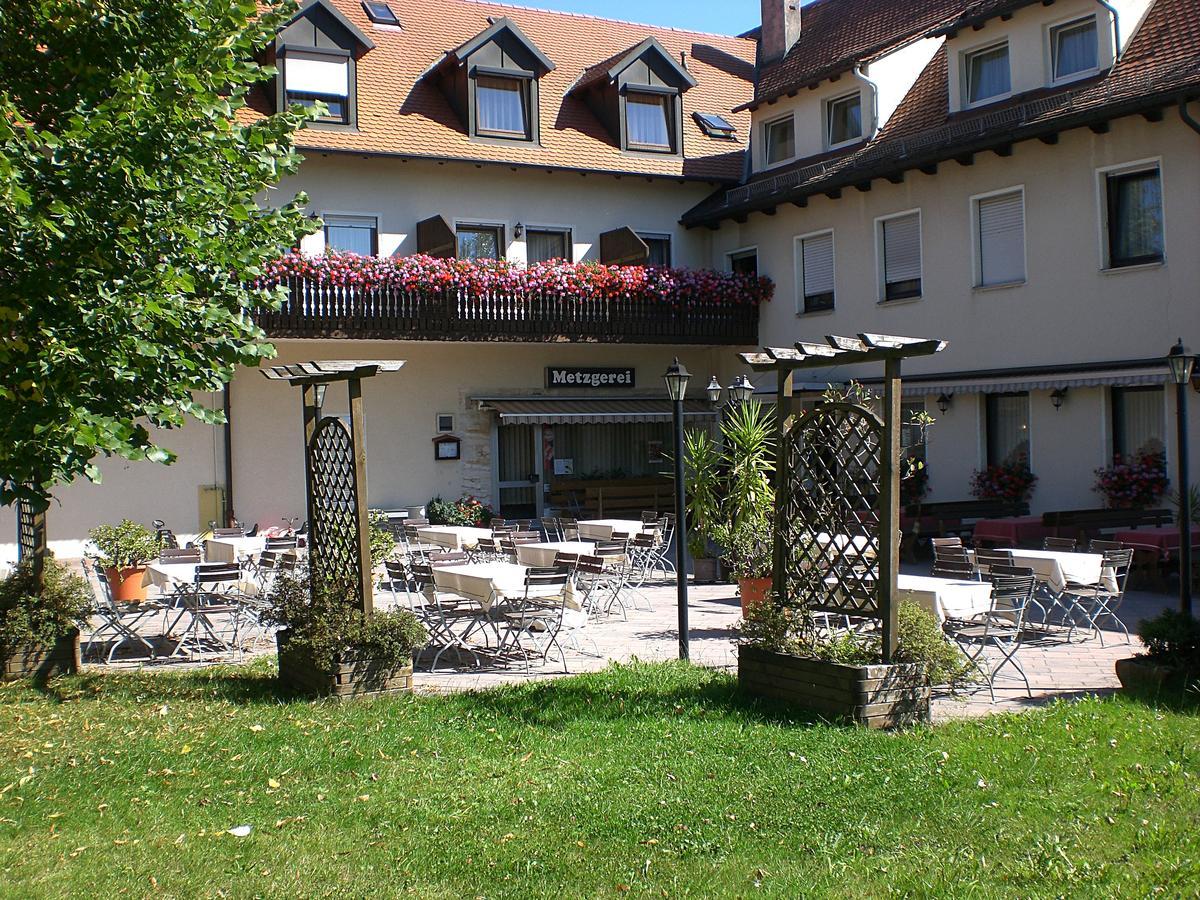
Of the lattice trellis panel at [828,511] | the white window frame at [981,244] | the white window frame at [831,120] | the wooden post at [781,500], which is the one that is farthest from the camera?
Answer: the white window frame at [831,120]

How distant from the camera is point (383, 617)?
8.21 meters

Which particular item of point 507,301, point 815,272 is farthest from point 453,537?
point 815,272

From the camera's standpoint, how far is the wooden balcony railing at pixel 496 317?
18562 mm

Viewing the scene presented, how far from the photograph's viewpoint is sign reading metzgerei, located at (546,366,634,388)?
22375 mm

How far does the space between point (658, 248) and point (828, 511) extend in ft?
54.2

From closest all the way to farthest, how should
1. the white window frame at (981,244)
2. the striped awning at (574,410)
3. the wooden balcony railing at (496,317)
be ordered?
the white window frame at (981,244)
the wooden balcony railing at (496,317)
the striped awning at (574,410)

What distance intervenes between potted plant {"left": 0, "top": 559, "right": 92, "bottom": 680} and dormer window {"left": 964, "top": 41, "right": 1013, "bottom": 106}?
15.6 meters

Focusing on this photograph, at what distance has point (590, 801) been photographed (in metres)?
5.67

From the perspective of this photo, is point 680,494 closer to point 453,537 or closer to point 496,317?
point 453,537

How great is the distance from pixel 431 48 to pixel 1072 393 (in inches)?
554

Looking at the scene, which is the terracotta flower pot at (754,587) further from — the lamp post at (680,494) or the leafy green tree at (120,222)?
the leafy green tree at (120,222)

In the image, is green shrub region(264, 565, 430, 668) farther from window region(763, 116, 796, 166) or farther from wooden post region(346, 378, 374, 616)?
window region(763, 116, 796, 166)

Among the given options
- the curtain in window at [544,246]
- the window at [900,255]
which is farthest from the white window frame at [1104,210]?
the curtain in window at [544,246]

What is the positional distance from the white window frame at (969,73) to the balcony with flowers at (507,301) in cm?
500
